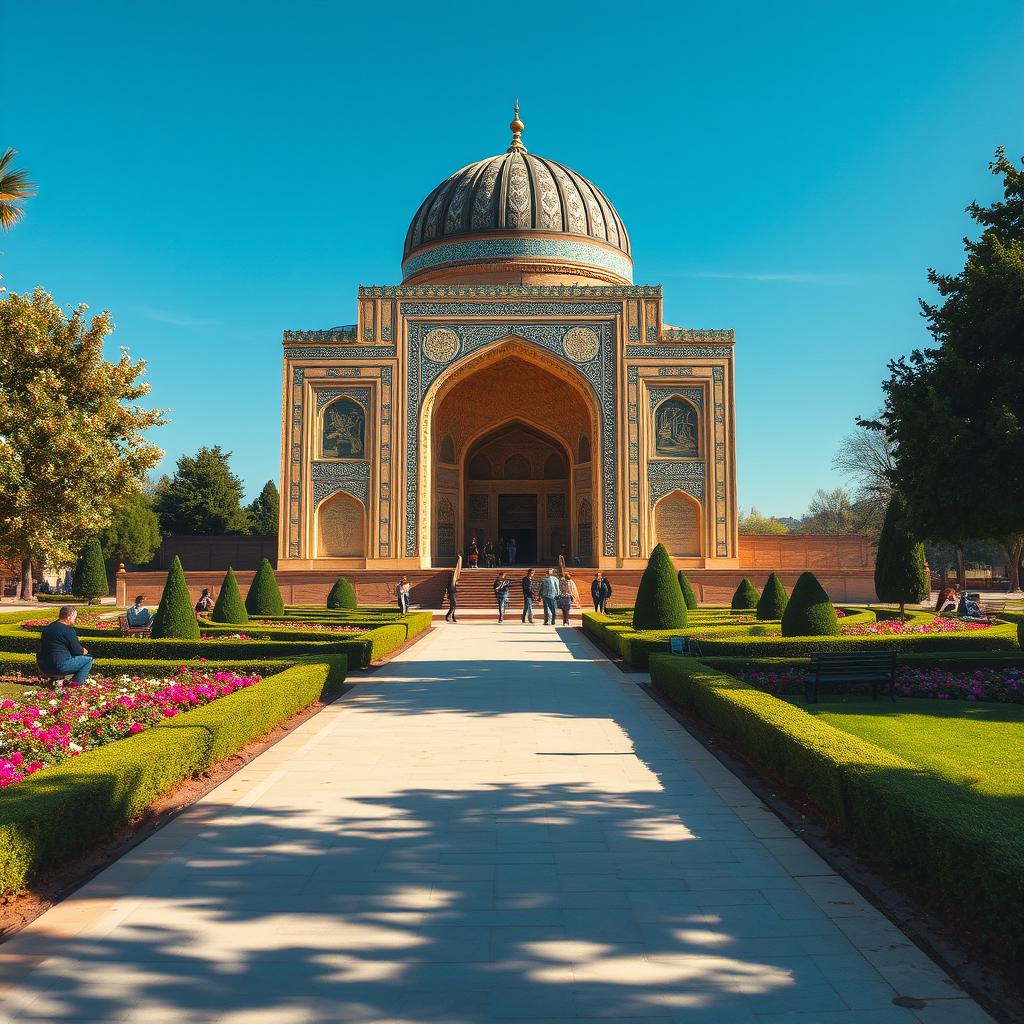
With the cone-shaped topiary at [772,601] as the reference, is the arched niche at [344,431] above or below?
above

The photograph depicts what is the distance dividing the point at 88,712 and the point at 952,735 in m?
7.06

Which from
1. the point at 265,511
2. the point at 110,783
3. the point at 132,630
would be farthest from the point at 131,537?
the point at 110,783

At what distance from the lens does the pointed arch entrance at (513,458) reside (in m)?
29.8

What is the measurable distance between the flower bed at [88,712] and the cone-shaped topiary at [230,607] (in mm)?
6941

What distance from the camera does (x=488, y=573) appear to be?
27281mm

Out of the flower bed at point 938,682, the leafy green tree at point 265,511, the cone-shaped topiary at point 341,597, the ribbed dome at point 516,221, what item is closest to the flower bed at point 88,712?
the flower bed at point 938,682

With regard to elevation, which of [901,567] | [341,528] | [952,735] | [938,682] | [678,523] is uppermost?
[678,523]

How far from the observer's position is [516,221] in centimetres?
3244

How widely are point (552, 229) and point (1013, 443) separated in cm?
2597

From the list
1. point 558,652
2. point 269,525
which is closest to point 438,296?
point 558,652

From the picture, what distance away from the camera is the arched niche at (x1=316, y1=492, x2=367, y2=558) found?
28.8m

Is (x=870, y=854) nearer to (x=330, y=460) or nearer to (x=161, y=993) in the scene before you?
(x=161, y=993)

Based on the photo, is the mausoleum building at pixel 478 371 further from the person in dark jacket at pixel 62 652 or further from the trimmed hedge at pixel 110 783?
the trimmed hedge at pixel 110 783

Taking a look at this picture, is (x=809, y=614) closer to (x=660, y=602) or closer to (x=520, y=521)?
(x=660, y=602)
